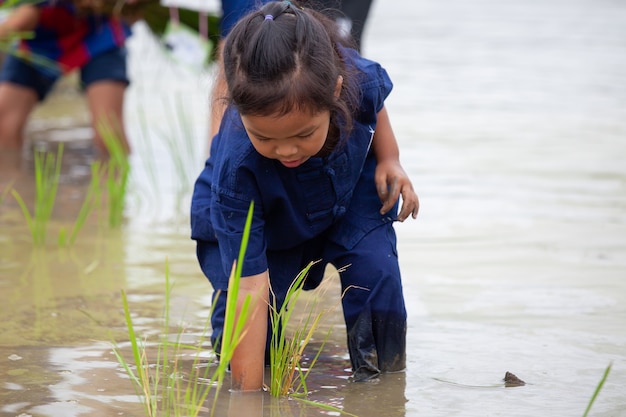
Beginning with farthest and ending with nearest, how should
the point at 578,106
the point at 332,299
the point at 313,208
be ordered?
the point at 578,106
the point at 332,299
the point at 313,208

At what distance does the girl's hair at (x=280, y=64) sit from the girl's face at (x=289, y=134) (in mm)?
16

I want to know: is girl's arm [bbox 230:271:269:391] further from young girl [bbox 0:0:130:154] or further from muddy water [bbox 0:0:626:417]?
young girl [bbox 0:0:130:154]

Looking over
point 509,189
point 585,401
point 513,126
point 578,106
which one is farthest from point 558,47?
point 585,401

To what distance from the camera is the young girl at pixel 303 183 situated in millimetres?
2076

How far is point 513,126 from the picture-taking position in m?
5.88

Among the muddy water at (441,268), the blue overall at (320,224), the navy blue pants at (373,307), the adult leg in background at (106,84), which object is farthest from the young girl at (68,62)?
the navy blue pants at (373,307)

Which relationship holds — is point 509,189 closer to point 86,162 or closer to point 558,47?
point 86,162

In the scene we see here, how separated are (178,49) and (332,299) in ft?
7.18

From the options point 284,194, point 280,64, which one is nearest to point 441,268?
point 284,194

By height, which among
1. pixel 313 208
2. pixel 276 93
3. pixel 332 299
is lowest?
pixel 332 299

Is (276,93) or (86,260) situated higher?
(276,93)

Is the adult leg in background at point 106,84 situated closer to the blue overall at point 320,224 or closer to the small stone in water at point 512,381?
the blue overall at point 320,224

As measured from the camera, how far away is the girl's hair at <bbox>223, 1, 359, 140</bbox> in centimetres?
205

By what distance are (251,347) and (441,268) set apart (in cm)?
124
